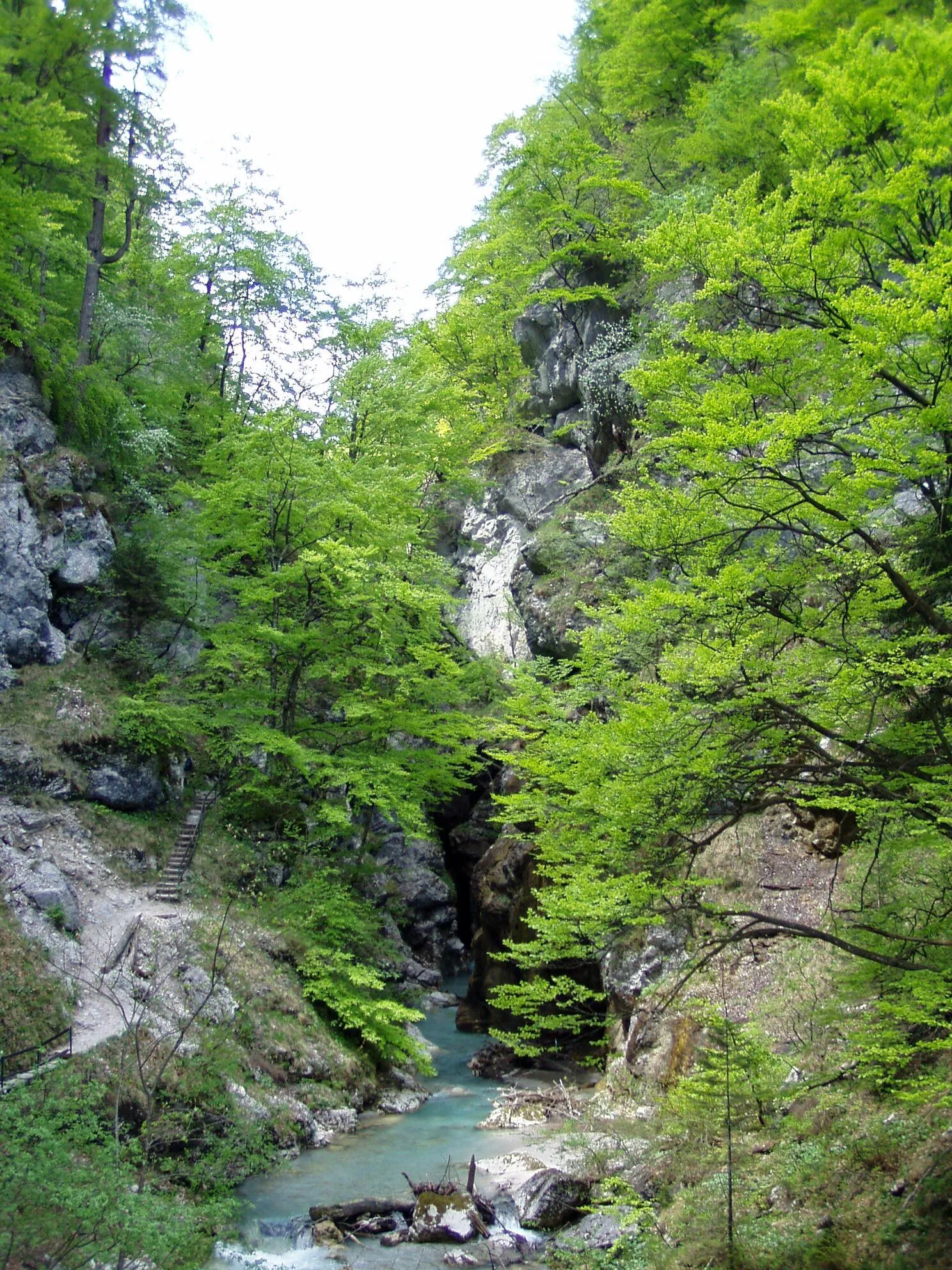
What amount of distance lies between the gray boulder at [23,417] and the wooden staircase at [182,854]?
9224 millimetres

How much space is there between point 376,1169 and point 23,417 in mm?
18073

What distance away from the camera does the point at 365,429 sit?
78.5 feet

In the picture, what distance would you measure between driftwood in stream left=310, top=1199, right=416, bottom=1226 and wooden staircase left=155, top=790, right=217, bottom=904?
6.91 meters

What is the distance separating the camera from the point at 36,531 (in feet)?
61.8

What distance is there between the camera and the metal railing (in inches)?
383

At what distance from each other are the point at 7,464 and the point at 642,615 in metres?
16.7

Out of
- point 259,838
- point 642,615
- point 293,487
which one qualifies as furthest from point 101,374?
point 642,615

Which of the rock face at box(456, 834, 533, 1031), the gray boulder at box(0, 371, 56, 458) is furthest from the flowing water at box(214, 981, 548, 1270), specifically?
the gray boulder at box(0, 371, 56, 458)

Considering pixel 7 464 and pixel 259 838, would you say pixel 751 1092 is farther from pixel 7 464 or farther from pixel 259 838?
pixel 7 464

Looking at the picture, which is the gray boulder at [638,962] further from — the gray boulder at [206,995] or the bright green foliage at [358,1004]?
the gray boulder at [206,995]

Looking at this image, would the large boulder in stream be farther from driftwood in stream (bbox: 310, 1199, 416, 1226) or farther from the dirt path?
the dirt path

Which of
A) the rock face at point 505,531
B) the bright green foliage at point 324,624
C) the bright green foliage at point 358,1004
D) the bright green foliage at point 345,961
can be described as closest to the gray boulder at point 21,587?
the bright green foliage at point 324,624

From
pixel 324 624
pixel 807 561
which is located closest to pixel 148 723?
pixel 324 624

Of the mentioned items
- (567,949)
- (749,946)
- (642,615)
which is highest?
(642,615)
